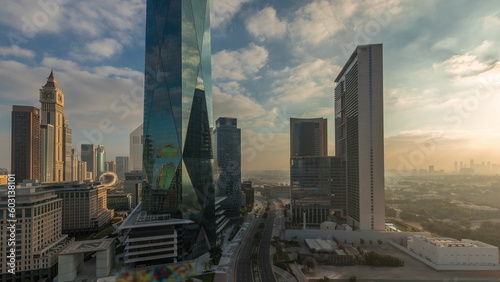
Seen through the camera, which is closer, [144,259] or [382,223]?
[144,259]

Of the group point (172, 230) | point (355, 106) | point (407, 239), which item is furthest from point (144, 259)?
point (355, 106)

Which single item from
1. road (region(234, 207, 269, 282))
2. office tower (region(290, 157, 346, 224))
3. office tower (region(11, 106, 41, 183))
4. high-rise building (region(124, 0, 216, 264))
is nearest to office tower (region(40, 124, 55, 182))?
office tower (region(11, 106, 41, 183))

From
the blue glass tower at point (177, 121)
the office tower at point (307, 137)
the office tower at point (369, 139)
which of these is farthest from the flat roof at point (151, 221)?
the office tower at point (307, 137)

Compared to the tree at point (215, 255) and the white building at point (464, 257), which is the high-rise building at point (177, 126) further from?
the white building at point (464, 257)

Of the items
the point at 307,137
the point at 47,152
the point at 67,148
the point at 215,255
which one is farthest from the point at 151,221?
the point at 307,137

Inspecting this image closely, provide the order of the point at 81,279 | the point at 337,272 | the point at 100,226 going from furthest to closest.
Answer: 1. the point at 100,226
2. the point at 337,272
3. the point at 81,279

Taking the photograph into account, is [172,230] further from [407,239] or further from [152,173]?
[407,239]

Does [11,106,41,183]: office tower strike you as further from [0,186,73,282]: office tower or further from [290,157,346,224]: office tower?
[290,157,346,224]: office tower
